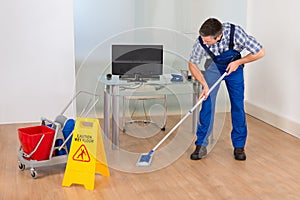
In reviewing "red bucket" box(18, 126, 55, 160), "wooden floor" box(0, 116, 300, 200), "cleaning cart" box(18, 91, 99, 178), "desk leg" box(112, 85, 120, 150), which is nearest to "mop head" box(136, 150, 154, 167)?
"wooden floor" box(0, 116, 300, 200)

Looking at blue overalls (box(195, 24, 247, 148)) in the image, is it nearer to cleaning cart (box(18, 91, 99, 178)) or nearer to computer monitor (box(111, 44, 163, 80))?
computer monitor (box(111, 44, 163, 80))

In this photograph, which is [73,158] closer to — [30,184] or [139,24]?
[30,184]

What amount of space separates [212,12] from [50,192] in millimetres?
2730

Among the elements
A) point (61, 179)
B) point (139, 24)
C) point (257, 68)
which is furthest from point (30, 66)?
point (257, 68)

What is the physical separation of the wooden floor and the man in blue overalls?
174 mm

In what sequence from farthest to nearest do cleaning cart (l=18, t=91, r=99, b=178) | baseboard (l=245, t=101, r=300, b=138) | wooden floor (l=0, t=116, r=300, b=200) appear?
baseboard (l=245, t=101, r=300, b=138), cleaning cart (l=18, t=91, r=99, b=178), wooden floor (l=0, t=116, r=300, b=200)

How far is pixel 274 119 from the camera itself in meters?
4.70

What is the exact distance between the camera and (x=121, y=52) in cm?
388

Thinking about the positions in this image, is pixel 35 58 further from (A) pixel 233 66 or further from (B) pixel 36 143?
(A) pixel 233 66

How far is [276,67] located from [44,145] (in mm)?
2362

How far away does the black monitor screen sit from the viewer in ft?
12.3

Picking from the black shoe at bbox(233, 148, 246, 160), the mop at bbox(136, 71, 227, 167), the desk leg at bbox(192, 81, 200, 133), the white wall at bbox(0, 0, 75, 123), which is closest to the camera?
the mop at bbox(136, 71, 227, 167)

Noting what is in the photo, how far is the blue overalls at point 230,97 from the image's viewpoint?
363 cm

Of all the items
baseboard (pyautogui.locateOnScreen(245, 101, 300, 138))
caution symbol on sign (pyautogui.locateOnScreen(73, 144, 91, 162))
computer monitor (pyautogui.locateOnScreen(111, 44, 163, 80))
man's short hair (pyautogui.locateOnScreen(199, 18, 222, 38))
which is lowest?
baseboard (pyautogui.locateOnScreen(245, 101, 300, 138))
